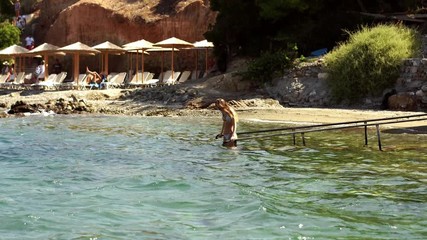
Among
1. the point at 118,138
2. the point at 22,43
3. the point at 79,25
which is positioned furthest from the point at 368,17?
the point at 22,43

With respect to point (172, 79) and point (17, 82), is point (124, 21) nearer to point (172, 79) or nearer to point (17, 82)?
point (17, 82)

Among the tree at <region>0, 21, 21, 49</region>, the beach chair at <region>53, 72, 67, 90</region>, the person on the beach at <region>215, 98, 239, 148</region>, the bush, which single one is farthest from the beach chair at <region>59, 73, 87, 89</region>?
the person on the beach at <region>215, 98, 239, 148</region>

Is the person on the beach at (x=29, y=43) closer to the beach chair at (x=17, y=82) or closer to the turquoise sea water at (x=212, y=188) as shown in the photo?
the beach chair at (x=17, y=82)

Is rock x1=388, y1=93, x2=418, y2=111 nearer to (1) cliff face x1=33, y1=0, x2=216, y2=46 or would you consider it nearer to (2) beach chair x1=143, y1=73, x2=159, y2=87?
(2) beach chair x1=143, y1=73, x2=159, y2=87

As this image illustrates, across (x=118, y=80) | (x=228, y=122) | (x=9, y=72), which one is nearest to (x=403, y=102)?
(x=228, y=122)

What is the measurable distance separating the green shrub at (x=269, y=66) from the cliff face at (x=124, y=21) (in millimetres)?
14333

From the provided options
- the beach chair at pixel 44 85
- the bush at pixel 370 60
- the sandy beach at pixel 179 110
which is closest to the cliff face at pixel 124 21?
the beach chair at pixel 44 85

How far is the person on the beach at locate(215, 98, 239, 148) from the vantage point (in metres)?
14.0

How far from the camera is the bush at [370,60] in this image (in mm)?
22109

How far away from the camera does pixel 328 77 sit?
23609mm

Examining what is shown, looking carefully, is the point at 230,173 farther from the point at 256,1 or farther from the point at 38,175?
the point at 256,1

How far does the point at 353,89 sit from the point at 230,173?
12470 millimetres

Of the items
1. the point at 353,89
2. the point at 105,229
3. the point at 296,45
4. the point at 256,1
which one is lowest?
the point at 105,229

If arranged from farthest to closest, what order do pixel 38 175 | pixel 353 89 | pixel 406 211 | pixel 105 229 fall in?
1. pixel 353 89
2. pixel 38 175
3. pixel 406 211
4. pixel 105 229
